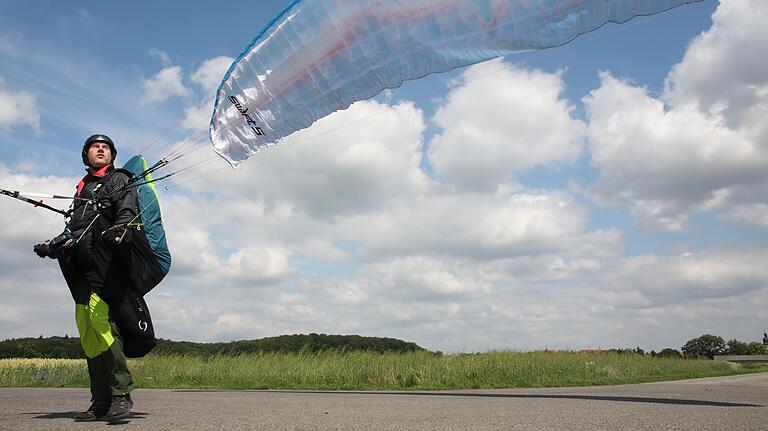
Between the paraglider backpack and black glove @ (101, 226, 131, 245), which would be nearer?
black glove @ (101, 226, 131, 245)

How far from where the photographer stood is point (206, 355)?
1942 cm

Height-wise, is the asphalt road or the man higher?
the man

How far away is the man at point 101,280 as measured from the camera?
16.5ft

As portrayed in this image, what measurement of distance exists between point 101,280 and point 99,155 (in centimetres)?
132

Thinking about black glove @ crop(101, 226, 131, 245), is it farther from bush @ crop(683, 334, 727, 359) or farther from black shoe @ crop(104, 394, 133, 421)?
bush @ crop(683, 334, 727, 359)

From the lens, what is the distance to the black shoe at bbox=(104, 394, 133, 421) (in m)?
4.95

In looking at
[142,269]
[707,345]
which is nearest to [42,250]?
[142,269]

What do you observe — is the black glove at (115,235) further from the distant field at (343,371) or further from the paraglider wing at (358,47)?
the distant field at (343,371)

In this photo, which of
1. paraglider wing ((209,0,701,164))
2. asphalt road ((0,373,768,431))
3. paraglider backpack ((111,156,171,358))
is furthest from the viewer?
paraglider wing ((209,0,701,164))

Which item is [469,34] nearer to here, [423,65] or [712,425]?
[423,65]

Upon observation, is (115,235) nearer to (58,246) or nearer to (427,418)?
(58,246)

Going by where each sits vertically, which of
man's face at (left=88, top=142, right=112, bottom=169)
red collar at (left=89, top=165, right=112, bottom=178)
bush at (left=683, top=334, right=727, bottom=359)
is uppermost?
bush at (left=683, top=334, right=727, bottom=359)

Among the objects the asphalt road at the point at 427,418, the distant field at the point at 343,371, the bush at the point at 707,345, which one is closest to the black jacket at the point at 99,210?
the asphalt road at the point at 427,418

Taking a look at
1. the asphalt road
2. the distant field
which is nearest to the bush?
the distant field
